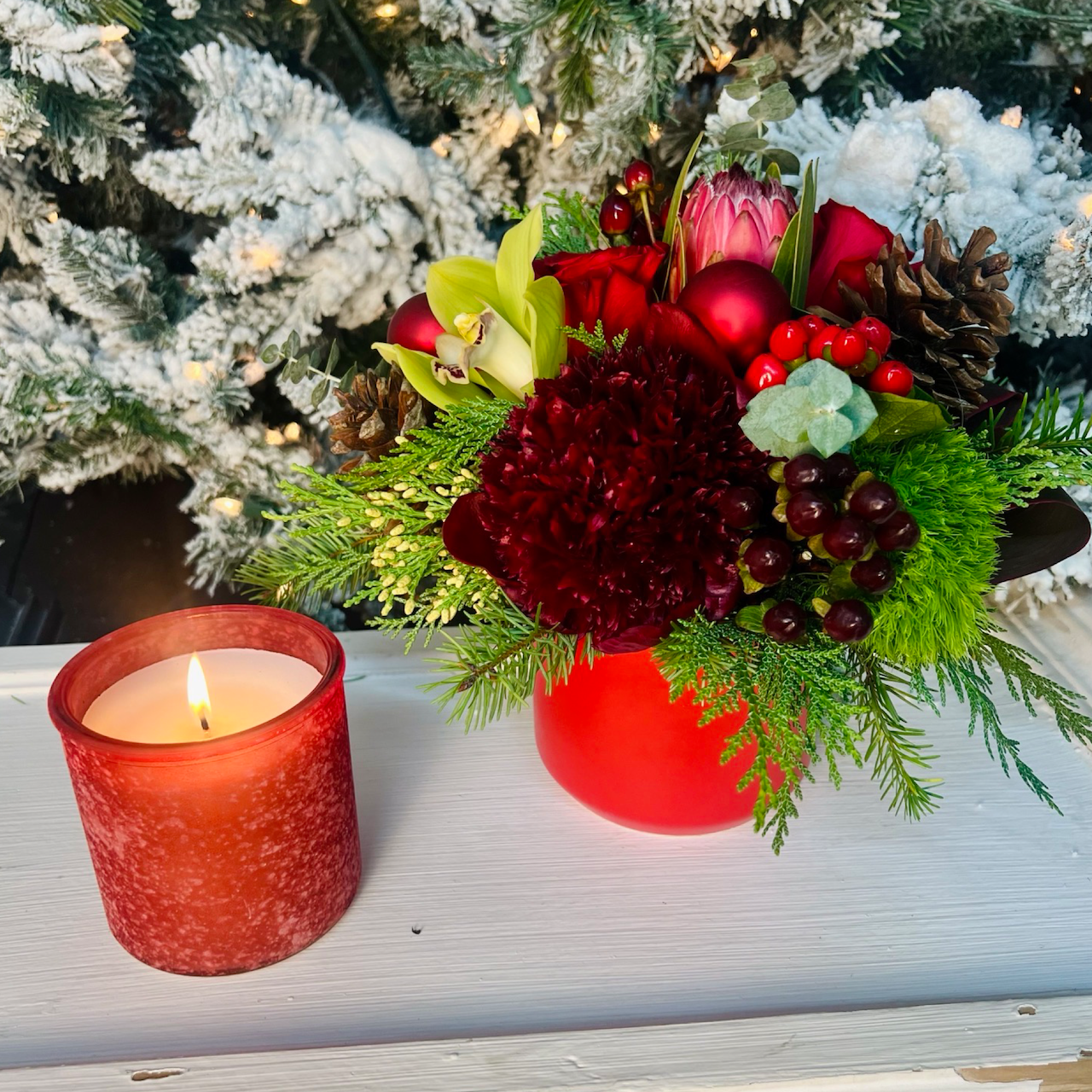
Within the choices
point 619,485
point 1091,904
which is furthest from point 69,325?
point 1091,904

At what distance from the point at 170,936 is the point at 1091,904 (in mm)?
435

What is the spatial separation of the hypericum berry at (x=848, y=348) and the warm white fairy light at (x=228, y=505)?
1.74ft

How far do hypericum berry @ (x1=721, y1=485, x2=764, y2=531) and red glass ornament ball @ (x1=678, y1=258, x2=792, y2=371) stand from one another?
0.06 meters

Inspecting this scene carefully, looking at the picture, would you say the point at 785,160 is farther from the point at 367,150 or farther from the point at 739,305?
the point at 367,150

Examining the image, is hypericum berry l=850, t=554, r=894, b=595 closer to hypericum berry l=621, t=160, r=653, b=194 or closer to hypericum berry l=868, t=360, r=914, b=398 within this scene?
hypericum berry l=868, t=360, r=914, b=398

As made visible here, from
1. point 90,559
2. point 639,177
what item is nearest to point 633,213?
point 639,177

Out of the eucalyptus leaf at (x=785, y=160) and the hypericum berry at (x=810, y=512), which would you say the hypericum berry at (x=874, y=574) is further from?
the eucalyptus leaf at (x=785, y=160)

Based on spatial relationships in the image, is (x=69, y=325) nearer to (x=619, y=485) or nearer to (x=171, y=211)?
(x=171, y=211)

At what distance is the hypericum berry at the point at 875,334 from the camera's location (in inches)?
14.1

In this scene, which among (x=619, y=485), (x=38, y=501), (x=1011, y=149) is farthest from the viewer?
(x=38, y=501)

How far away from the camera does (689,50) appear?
64 cm

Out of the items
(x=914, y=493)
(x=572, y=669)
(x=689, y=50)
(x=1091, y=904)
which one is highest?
(x=689, y=50)

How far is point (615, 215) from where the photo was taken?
47 cm

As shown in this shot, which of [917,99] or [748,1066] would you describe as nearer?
[748,1066]
